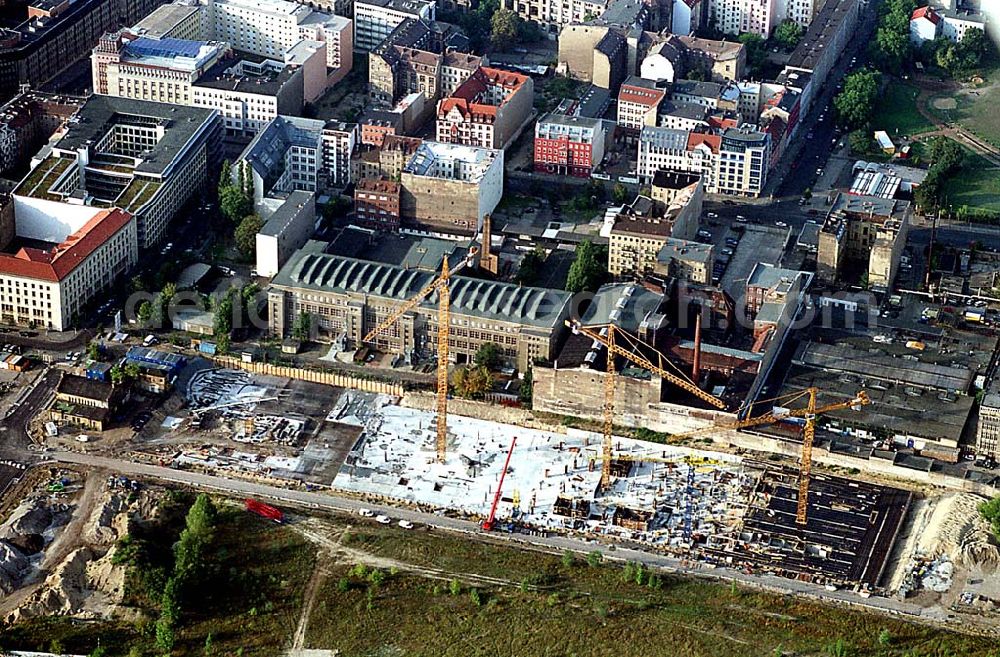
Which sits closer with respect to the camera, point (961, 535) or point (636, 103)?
point (961, 535)

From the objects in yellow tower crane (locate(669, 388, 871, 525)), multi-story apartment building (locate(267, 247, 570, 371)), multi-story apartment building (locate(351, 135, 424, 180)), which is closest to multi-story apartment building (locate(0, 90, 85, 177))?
multi-story apartment building (locate(351, 135, 424, 180))

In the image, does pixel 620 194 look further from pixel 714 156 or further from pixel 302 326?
pixel 302 326

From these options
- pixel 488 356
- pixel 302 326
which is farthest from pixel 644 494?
pixel 302 326

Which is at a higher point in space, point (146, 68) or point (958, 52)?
point (146, 68)

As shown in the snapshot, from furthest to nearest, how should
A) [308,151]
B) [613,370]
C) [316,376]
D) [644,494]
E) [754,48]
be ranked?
1. [754,48]
2. [308,151]
3. [316,376]
4. [613,370]
5. [644,494]

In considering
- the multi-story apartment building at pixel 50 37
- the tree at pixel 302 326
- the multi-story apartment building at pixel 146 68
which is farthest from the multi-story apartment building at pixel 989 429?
the multi-story apartment building at pixel 50 37
